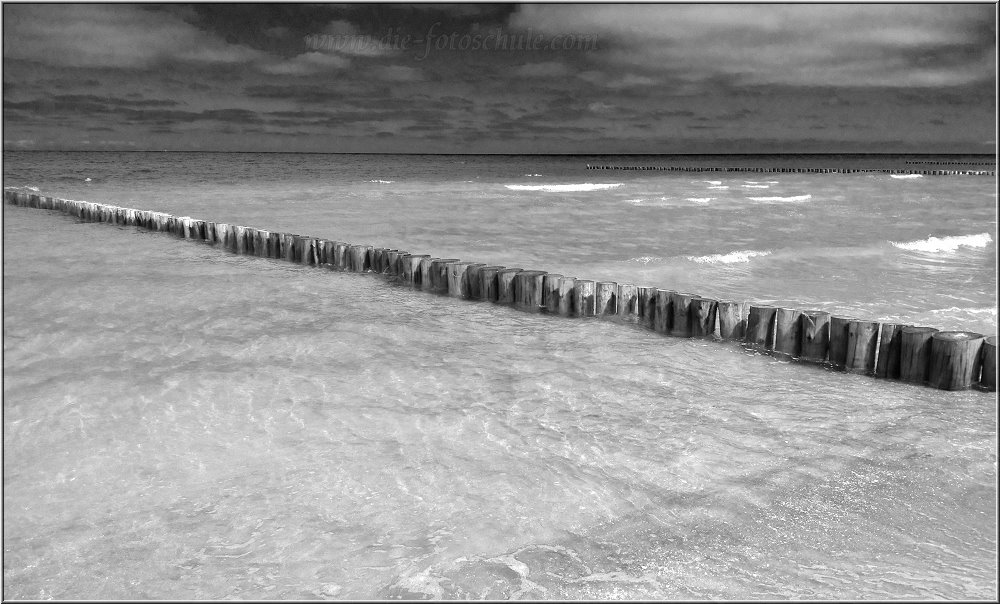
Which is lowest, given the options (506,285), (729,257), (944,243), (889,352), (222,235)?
(889,352)

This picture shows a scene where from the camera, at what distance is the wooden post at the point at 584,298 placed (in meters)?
8.21

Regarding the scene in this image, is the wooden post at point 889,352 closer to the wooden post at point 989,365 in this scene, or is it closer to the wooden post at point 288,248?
the wooden post at point 989,365

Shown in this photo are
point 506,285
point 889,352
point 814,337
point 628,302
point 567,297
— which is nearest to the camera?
point 889,352

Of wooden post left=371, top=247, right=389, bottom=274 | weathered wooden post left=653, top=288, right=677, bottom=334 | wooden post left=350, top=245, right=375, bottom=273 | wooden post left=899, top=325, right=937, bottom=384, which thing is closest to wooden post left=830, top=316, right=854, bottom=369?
wooden post left=899, top=325, right=937, bottom=384

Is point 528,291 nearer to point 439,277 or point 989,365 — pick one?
point 439,277

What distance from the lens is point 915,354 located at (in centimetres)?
588

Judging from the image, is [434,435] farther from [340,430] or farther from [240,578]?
[240,578]

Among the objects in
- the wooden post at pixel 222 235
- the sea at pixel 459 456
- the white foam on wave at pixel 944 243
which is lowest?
the sea at pixel 459 456

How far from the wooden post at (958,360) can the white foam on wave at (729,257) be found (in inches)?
276

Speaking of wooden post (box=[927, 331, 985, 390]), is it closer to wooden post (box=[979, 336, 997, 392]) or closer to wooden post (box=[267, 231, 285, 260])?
wooden post (box=[979, 336, 997, 392])

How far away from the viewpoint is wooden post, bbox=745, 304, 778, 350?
268 inches

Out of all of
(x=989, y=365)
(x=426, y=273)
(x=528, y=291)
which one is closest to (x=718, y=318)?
(x=989, y=365)

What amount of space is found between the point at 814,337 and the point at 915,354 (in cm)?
85

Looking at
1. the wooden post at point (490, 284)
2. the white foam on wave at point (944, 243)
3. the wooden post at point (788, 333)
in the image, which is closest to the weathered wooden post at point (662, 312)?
the wooden post at point (788, 333)
